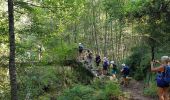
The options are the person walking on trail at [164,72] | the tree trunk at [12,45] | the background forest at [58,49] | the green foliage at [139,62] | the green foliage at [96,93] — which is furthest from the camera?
the green foliage at [139,62]

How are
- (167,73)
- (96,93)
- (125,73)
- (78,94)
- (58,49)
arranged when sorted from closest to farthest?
(167,73), (78,94), (96,93), (125,73), (58,49)

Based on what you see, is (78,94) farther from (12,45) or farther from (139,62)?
(139,62)

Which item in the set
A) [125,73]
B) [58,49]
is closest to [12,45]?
[58,49]

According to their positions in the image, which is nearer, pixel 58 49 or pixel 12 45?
pixel 12 45

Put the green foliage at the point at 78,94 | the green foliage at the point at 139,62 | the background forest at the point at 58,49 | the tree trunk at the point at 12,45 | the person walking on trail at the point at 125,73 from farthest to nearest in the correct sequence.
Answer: the green foliage at the point at 139,62 → the person walking on trail at the point at 125,73 → the green foliage at the point at 78,94 → the background forest at the point at 58,49 → the tree trunk at the point at 12,45

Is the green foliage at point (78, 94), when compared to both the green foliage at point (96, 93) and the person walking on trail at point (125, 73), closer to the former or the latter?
the green foliage at point (96, 93)

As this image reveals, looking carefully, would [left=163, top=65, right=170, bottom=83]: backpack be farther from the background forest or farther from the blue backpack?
the background forest

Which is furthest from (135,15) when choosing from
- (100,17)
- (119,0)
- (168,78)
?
(100,17)

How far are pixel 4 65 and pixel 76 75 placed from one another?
1183 centimetres

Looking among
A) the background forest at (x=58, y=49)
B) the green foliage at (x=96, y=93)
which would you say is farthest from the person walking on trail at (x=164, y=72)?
the green foliage at (x=96, y=93)

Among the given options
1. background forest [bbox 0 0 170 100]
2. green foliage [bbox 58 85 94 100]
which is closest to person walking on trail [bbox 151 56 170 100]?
background forest [bbox 0 0 170 100]

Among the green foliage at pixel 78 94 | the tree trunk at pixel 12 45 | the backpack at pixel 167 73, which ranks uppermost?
the tree trunk at pixel 12 45

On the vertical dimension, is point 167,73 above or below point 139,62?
above

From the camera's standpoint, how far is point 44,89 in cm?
2141
